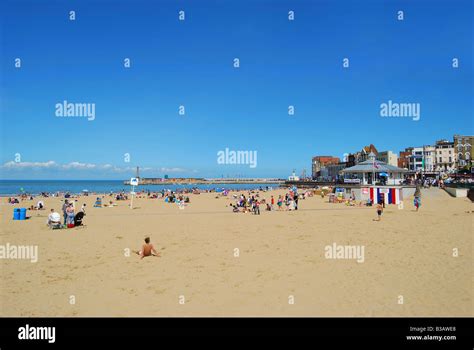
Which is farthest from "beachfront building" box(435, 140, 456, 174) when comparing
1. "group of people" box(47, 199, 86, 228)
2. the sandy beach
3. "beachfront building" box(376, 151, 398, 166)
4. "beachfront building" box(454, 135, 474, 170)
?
"group of people" box(47, 199, 86, 228)

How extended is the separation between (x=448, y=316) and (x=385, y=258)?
377 centimetres

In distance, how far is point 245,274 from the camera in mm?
8430

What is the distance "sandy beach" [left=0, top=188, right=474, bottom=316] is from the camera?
6473 millimetres

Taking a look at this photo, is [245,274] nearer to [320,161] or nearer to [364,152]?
[364,152]

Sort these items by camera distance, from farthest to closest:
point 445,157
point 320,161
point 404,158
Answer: point 320,161 < point 404,158 < point 445,157

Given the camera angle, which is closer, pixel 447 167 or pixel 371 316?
pixel 371 316

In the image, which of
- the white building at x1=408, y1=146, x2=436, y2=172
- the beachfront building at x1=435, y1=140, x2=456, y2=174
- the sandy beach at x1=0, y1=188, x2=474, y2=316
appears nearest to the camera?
the sandy beach at x1=0, y1=188, x2=474, y2=316

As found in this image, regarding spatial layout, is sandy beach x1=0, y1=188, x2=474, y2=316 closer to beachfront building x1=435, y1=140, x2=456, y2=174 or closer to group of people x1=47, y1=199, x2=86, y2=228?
group of people x1=47, y1=199, x2=86, y2=228

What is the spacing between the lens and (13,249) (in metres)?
11.6

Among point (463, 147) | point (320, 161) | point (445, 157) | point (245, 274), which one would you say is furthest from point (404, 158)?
point (245, 274)

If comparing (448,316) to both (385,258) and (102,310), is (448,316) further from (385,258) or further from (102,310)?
(102,310)
